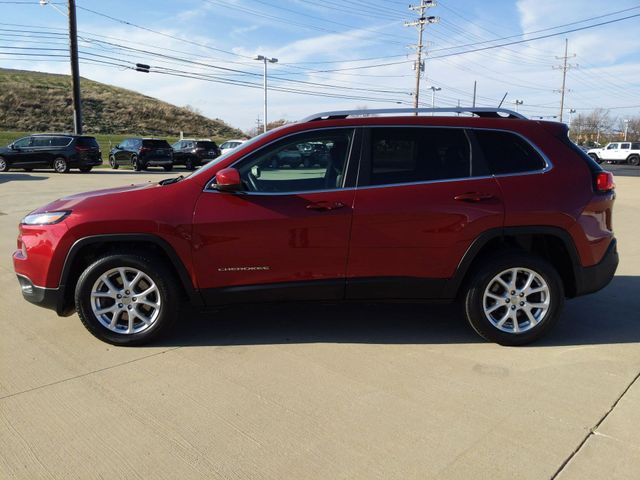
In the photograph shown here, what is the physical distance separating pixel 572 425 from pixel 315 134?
258 centimetres

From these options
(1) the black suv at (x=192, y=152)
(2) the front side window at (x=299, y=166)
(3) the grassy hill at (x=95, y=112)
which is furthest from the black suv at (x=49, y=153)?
(3) the grassy hill at (x=95, y=112)

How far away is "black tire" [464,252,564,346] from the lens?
156 inches

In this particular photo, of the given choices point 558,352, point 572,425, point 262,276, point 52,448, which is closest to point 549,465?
point 572,425

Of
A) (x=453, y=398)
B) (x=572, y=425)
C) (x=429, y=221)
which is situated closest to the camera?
(x=572, y=425)

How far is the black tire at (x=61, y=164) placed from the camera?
23.6 meters

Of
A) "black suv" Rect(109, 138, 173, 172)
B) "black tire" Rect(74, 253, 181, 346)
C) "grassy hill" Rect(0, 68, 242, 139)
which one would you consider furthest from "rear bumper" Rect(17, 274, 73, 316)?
"grassy hill" Rect(0, 68, 242, 139)

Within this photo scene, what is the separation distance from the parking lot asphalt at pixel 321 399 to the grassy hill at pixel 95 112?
60.4 metres

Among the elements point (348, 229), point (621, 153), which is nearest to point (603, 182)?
point (348, 229)

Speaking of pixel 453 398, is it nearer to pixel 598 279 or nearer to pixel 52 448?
pixel 598 279

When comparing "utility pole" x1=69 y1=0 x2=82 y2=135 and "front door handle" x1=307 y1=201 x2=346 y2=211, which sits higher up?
"utility pole" x1=69 y1=0 x2=82 y2=135

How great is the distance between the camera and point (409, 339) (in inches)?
165

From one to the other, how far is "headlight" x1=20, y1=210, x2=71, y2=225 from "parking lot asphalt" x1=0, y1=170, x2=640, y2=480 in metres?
0.94

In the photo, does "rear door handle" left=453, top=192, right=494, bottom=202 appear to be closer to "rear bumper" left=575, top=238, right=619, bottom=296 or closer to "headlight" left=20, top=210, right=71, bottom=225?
"rear bumper" left=575, top=238, right=619, bottom=296

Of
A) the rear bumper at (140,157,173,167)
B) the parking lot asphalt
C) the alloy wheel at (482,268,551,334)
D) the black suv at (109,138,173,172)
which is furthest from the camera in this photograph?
the rear bumper at (140,157,173,167)
